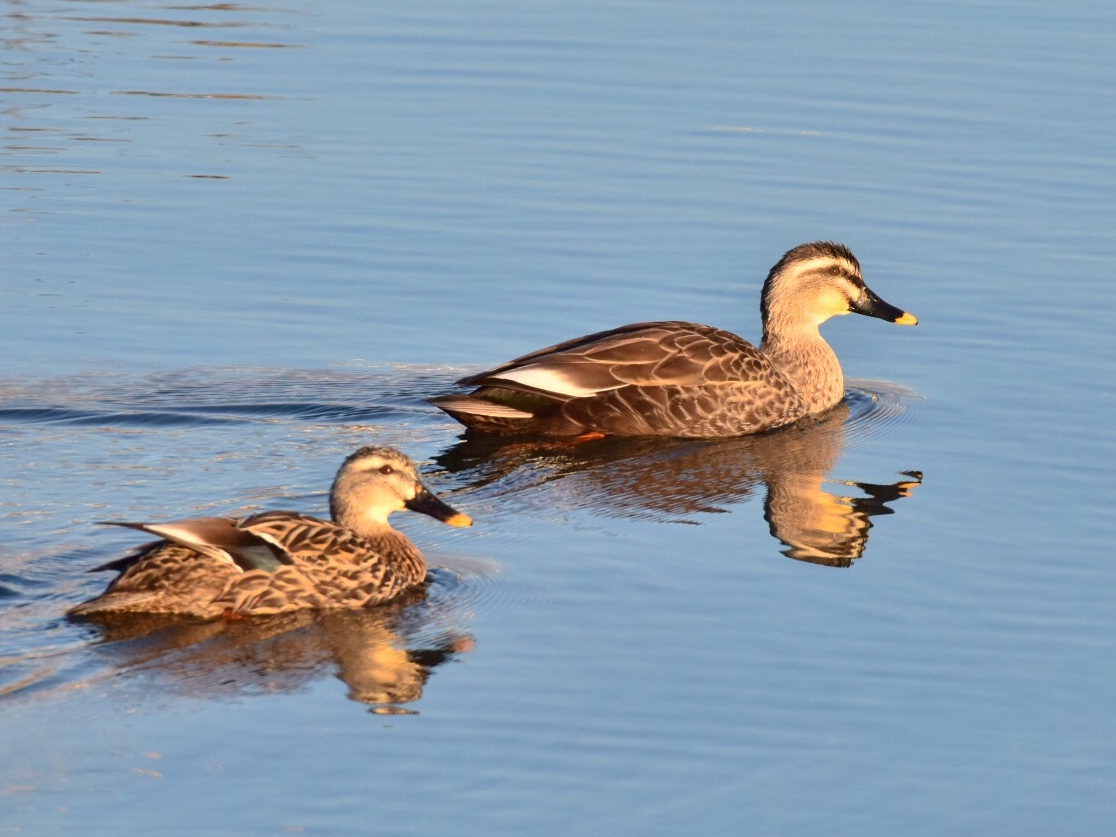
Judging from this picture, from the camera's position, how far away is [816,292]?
43.2 ft

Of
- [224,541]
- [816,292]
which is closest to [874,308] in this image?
[816,292]

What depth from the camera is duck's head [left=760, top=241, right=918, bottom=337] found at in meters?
13.0

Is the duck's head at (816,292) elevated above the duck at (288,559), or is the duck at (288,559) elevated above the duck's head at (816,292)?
the duck's head at (816,292)

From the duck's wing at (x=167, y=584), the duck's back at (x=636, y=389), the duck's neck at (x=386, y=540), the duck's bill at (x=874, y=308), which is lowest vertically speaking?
the duck's wing at (x=167, y=584)

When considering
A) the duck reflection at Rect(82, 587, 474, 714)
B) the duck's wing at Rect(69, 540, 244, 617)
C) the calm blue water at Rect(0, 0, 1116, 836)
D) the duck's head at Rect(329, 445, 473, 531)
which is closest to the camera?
the calm blue water at Rect(0, 0, 1116, 836)

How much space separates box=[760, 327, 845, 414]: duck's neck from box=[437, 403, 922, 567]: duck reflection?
0.23 meters

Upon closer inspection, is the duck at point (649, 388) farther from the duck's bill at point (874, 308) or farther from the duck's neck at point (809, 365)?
the duck's bill at point (874, 308)

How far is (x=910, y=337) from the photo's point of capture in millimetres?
13977

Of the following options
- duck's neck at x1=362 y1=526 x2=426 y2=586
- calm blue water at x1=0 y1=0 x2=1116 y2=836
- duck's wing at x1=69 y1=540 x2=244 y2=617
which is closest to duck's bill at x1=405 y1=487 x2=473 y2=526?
duck's neck at x1=362 y1=526 x2=426 y2=586

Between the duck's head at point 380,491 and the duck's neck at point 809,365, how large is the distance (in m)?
3.89

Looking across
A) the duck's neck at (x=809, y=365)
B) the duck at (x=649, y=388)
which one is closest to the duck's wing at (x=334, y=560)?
the duck at (x=649, y=388)

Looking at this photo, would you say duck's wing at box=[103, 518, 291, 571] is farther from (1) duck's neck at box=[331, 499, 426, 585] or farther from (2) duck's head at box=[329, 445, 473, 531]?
(2) duck's head at box=[329, 445, 473, 531]

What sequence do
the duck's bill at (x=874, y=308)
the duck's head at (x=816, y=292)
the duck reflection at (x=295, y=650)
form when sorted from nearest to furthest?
the duck reflection at (x=295, y=650), the duck's head at (x=816, y=292), the duck's bill at (x=874, y=308)

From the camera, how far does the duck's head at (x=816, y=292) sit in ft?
42.7
